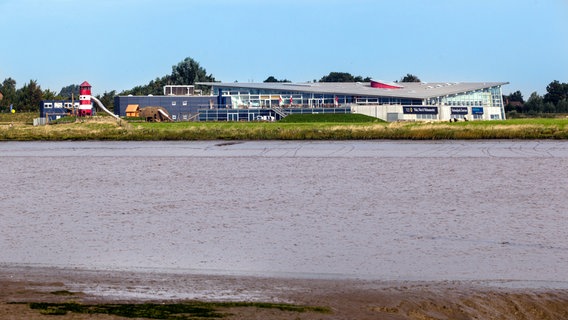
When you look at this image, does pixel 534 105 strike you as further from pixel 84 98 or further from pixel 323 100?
pixel 84 98

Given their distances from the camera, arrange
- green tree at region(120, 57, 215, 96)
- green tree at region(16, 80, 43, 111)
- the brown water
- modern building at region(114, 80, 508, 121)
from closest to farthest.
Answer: the brown water
modern building at region(114, 80, 508, 121)
green tree at region(16, 80, 43, 111)
green tree at region(120, 57, 215, 96)

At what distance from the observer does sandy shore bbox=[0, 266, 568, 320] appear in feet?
38.3

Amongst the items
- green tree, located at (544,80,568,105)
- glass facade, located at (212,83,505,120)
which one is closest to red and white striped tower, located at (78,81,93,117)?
glass facade, located at (212,83,505,120)

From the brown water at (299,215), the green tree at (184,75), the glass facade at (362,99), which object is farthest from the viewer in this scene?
the green tree at (184,75)

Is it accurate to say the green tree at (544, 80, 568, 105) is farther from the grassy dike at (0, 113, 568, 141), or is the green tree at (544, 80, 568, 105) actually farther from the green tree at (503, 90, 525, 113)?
the grassy dike at (0, 113, 568, 141)

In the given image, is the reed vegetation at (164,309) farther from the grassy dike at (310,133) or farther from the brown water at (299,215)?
the grassy dike at (310,133)

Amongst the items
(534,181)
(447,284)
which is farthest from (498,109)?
(447,284)

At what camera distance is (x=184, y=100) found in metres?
137

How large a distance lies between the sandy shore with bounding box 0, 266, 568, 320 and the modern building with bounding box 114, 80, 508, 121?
345 ft

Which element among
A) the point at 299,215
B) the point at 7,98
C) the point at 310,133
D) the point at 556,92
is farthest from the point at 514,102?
the point at 299,215

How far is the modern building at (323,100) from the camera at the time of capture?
409 ft

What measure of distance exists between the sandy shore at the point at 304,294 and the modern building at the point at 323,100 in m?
105

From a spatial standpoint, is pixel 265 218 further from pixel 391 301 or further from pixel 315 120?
pixel 315 120

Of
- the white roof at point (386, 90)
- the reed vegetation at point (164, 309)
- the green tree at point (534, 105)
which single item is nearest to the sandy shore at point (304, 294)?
the reed vegetation at point (164, 309)
